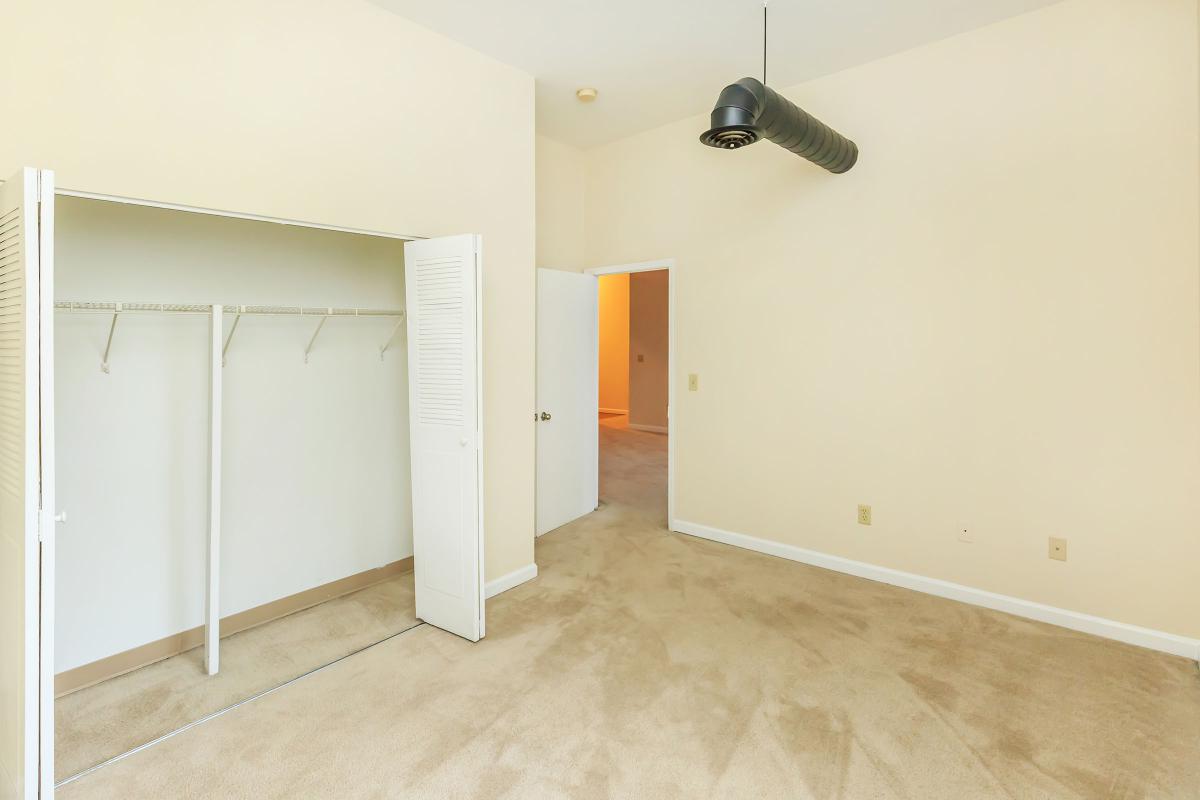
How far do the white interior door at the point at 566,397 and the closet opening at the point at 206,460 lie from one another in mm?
1241

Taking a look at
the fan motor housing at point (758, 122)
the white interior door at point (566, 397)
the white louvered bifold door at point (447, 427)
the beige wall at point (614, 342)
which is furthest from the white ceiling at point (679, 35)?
the beige wall at point (614, 342)

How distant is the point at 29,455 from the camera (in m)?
1.50

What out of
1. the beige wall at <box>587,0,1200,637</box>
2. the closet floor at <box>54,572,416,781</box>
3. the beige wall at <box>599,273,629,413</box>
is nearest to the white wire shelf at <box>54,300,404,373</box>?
the closet floor at <box>54,572,416,781</box>

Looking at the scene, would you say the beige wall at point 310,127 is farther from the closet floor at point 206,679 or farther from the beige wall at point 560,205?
the beige wall at point 560,205

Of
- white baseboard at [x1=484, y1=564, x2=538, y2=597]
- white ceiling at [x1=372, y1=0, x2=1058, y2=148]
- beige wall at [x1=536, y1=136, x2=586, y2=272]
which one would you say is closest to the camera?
white ceiling at [x1=372, y1=0, x2=1058, y2=148]

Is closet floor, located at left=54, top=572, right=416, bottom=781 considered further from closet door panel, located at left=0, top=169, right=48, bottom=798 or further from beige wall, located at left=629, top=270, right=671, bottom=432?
beige wall, located at left=629, top=270, right=671, bottom=432

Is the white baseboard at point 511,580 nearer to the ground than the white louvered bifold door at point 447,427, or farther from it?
nearer to the ground

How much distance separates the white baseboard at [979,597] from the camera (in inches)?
108

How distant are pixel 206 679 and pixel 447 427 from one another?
146 cm

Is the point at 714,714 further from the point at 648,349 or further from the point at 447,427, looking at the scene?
the point at 648,349

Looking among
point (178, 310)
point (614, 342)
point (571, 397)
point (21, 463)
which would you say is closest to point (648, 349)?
point (614, 342)

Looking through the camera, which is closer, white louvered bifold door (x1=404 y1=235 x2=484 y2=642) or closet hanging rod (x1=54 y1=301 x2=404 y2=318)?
closet hanging rod (x1=54 y1=301 x2=404 y2=318)

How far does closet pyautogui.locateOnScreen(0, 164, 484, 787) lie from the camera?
2.42 metres

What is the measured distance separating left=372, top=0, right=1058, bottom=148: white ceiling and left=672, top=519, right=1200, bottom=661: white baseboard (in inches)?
116
